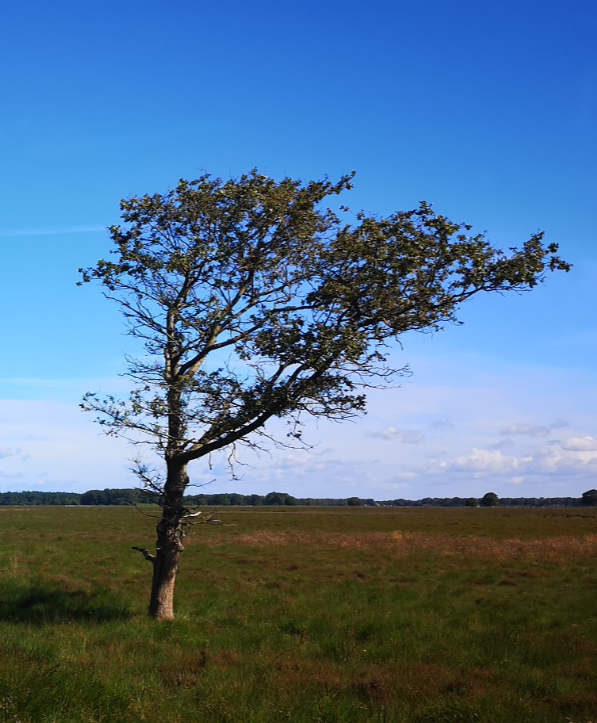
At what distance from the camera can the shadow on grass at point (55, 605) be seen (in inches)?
712

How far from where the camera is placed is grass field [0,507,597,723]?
10680mm

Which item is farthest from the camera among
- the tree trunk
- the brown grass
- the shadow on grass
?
the brown grass

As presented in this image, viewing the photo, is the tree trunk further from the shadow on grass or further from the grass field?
the shadow on grass

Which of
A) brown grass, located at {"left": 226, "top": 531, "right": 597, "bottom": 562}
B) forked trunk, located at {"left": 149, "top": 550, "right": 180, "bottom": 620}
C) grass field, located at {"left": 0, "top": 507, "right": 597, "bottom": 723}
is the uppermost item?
forked trunk, located at {"left": 149, "top": 550, "right": 180, "bottom": 620}

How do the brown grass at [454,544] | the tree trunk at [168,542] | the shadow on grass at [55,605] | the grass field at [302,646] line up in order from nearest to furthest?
1. the grass field at [302,646]
2. the tree trunk at [168,542]
3. the shadow on grass at [55,605]
4. the brown grass at [454,544]

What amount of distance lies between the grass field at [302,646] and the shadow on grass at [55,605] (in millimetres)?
61

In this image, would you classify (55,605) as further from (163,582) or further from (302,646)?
(302,646)

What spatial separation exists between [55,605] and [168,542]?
483 cm

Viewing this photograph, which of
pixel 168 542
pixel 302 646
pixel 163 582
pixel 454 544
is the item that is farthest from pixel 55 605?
pixel 454 544

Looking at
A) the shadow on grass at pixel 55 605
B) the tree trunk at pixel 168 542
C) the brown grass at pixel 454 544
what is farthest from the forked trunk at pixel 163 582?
the brown grass at pixel 454 544

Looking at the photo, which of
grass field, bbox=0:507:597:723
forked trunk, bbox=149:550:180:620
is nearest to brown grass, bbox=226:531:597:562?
grass field, bbox=0:507:597:723

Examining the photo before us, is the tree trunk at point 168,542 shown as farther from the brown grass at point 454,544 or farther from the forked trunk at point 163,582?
the brown grass at point 454,544

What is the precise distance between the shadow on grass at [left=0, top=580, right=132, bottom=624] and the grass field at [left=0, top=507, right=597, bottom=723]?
0.06m

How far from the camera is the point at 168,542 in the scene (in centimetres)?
1756
